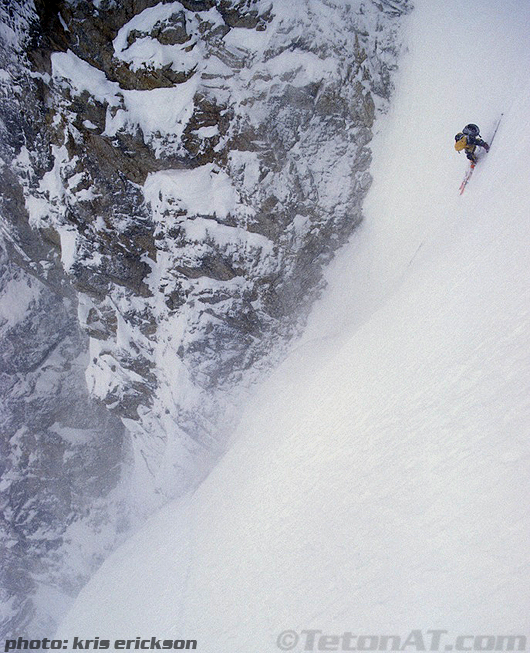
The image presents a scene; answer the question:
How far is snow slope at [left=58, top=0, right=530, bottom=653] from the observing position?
3113 millimetres

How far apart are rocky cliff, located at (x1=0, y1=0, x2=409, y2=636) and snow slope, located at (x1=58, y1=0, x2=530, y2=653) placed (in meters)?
1.49

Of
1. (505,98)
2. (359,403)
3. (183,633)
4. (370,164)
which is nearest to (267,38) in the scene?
(370,164)

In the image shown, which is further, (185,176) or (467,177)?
(185,176)

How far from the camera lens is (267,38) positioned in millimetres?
11805

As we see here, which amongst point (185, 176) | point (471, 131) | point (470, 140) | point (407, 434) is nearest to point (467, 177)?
point (470, 140)

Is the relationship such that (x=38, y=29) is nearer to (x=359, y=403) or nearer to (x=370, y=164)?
(x=370, y=164)

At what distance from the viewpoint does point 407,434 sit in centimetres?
445

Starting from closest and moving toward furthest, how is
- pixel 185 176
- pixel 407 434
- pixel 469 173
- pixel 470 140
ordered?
pixel 407 434, pixel 470 140, pixel 469 173, pixel 185 176

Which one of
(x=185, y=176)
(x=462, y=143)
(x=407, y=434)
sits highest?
(x=185, y=176)

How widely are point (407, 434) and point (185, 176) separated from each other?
1140 cm

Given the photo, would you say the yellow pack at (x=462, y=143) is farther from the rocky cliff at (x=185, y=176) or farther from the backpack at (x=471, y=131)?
the rocky cliff at (x=185, y=176)

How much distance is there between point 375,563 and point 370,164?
12102 millimetres

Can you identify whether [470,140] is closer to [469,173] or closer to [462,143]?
[462,143]

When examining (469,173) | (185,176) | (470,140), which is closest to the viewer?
(470,140)
